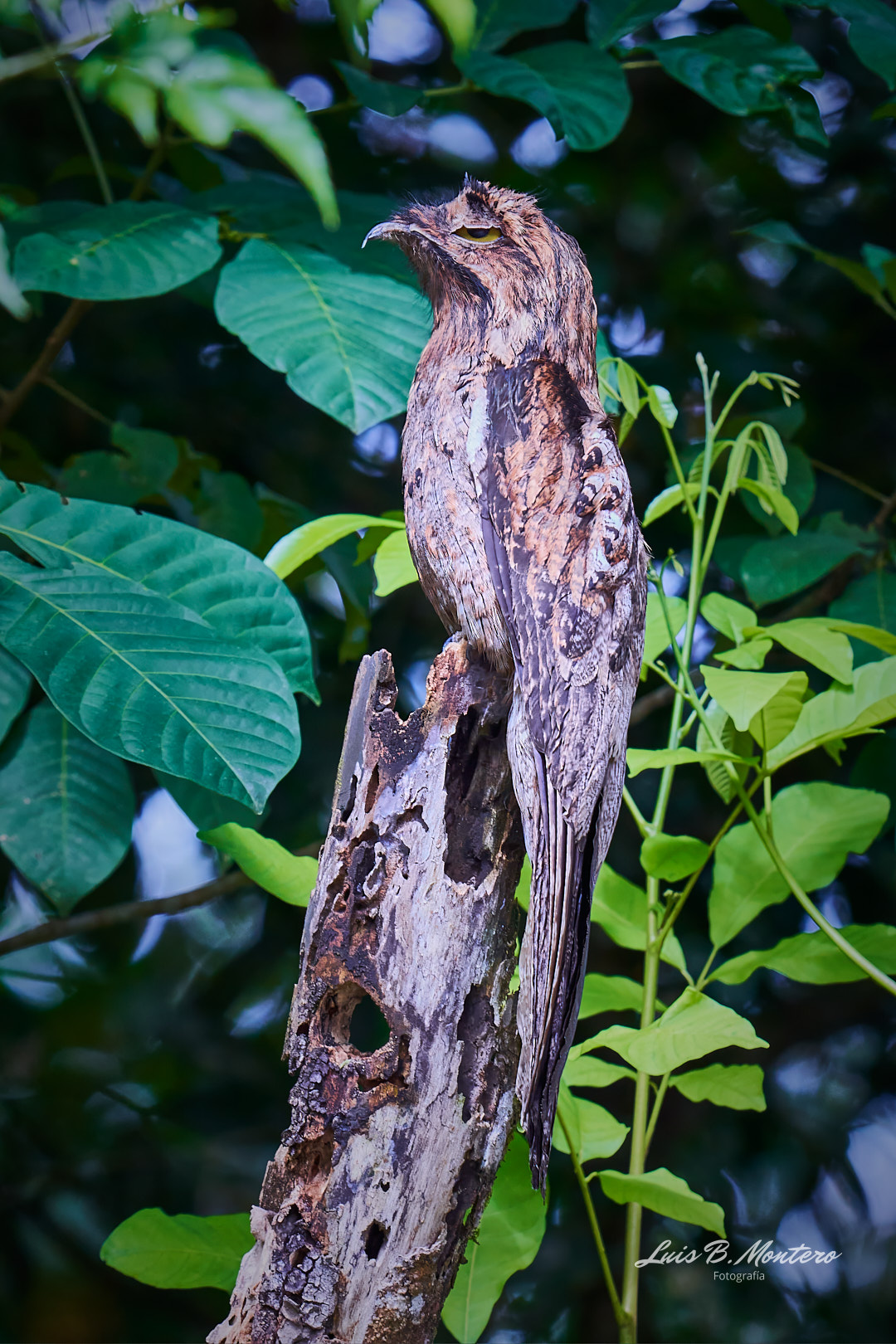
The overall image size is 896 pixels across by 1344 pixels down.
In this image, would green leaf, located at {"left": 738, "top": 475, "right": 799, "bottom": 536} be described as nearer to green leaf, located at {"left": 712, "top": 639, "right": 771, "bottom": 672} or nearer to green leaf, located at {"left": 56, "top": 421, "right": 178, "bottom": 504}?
green leaf, located at {"left": 712, "top": 639, "right": 771, "bottom": 672}

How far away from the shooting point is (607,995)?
1280 mm

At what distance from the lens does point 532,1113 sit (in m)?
0.82

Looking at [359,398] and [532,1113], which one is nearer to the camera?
[532,1113]

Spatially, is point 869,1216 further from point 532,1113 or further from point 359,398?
point 359,398

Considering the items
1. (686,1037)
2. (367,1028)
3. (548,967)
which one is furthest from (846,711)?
(367,1028)

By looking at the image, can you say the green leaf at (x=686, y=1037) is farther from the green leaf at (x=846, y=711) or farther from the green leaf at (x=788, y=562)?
the green leaf at (x=788, y=562)

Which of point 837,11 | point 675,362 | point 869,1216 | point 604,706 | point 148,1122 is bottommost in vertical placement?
point 869,1216

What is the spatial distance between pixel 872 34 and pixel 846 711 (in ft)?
3.92

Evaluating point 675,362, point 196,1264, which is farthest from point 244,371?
point 196,1264

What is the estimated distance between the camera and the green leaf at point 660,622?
50.4 inches

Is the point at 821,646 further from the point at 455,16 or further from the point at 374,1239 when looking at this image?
the point at 455,16

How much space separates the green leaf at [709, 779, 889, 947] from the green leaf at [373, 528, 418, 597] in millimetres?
574

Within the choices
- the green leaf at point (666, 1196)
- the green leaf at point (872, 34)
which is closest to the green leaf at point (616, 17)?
the green leaf at point (872, 34)

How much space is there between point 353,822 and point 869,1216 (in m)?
1.88
